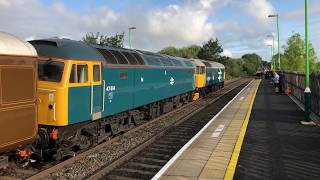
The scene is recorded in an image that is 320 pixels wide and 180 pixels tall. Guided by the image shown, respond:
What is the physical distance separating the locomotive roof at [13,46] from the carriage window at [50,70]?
1.94 metres

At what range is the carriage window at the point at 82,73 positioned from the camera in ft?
38.3

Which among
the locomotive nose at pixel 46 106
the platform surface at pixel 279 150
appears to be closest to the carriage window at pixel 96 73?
the locomotive nose at pixel 46 106

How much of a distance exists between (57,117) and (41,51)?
177 centimetres

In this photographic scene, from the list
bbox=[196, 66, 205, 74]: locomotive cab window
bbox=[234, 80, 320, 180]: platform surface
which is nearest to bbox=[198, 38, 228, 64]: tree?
bbox=[196, 66, 205, 74]: locomotive cab window

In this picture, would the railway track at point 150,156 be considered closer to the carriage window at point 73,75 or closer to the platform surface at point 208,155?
the platform surface at point 208,155

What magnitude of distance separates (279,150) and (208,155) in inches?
78.8

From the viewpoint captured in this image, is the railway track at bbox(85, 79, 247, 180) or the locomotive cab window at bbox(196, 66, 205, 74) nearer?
the railway track at bbox(85, 79, 247, 180)

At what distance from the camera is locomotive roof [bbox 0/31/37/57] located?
806 centimetres

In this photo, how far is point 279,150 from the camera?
38.7 feet

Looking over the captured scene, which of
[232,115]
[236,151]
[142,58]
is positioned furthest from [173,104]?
[236,151]

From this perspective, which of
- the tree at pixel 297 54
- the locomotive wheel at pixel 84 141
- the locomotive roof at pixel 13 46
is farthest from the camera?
the tree at pixel 297 54

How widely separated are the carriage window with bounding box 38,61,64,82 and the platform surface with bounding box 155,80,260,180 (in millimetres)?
3440

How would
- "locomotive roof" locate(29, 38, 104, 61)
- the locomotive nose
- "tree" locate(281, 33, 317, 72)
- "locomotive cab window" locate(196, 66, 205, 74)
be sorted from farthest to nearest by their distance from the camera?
"tree" locate(281, 33, 317, 72) < "locomotive cab window" locate(196, 66, 205, 74) < "locomotive roof" locate(29, 38, 104, 61) < the locomotive nose

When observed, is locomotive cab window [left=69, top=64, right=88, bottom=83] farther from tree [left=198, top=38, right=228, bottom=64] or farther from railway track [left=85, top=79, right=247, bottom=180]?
tree [left=198, top=38, right=228, bottom=64]
